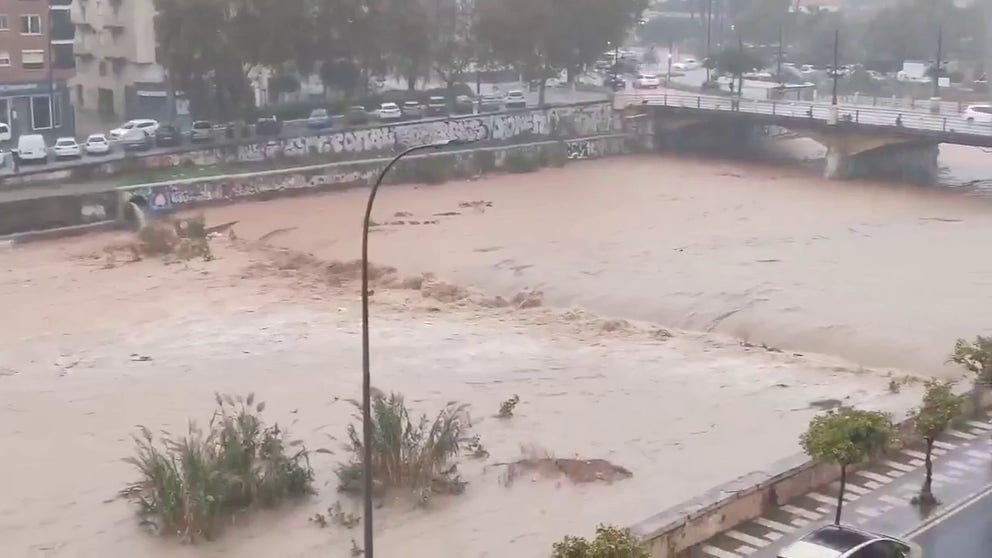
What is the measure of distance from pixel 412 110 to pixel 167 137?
12194mm

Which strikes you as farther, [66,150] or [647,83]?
[647,83]

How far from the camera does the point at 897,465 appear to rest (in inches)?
762

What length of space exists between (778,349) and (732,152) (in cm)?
3734

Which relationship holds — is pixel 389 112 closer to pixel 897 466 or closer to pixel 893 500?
pixel 897 466

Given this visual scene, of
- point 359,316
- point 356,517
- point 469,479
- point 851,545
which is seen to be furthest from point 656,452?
point 359,316

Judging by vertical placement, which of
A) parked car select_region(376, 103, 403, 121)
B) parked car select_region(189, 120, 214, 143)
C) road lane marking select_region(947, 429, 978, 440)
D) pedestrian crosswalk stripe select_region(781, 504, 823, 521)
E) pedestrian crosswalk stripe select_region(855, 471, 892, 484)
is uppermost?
parked car select_region(376, 103, 403, 121)

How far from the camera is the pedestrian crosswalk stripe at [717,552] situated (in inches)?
624

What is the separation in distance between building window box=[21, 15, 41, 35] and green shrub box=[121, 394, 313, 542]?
40.5 m

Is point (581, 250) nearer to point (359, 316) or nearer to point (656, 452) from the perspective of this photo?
point (359, 316)

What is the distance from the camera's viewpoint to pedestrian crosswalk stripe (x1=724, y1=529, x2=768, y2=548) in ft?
53.4

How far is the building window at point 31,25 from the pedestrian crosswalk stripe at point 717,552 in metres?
47.5

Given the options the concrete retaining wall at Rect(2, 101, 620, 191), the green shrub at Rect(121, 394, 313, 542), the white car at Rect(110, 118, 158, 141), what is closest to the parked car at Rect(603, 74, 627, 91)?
the concrete retaining wall at Rect(2, 101, 620, 191)

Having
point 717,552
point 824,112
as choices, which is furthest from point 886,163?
point 717,552

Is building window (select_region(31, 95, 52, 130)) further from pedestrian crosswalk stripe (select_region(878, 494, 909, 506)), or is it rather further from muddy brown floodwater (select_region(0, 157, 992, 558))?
pedestrian crosswalk stripe (select_region(878, 494, 909, 506))
